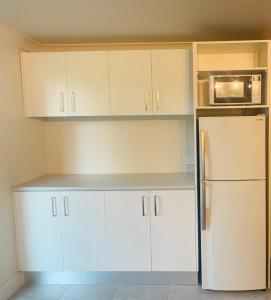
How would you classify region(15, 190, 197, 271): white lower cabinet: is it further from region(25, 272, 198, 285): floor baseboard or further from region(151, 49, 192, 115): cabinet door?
region(151, 49, 192, 115): cabinet door

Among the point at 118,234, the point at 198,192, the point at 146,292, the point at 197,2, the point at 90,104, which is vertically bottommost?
the point at 146,292

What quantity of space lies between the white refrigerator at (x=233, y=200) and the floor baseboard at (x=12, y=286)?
1.74 metres

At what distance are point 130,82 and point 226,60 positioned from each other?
3.52 feet

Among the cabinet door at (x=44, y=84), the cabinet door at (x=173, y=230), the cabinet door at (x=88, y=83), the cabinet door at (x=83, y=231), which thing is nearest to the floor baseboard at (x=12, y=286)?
the cabinet door at (x=83, y=231)

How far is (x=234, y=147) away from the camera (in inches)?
96.4

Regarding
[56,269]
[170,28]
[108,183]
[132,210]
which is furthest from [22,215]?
[170,28]

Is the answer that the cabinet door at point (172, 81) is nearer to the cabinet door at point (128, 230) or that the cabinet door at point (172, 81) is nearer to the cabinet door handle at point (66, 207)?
the cabinet door at point (128, 230)

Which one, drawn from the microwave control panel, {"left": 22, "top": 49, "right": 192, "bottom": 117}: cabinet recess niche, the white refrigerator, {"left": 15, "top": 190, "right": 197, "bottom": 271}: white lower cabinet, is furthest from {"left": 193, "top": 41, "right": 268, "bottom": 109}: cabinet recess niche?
{"left": 15, "top": 190, "right": 197, "bottom": 271}: white lower cabinet

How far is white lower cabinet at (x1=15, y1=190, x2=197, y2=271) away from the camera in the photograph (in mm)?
2621

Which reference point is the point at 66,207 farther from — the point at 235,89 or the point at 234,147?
the point at 235,89

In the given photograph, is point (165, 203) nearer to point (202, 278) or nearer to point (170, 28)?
point (202, 278)

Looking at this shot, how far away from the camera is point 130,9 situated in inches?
85.9

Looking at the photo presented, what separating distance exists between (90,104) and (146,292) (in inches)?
72.5

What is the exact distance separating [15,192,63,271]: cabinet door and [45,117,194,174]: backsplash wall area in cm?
66
